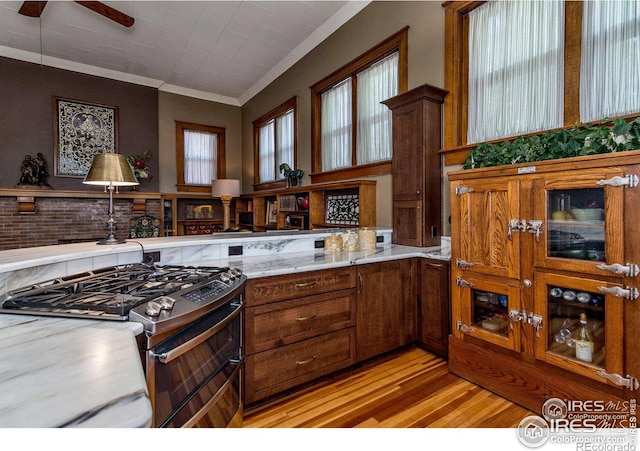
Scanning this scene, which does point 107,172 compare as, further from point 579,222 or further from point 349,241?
point 579,222

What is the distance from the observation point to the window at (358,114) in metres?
3.51

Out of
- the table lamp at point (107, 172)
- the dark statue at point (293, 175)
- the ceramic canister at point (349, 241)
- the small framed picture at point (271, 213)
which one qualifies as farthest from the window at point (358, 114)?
the table lamp at point (107, 172)

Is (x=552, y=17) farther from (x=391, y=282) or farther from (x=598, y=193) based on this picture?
(x=391, y=282)

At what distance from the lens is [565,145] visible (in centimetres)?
176

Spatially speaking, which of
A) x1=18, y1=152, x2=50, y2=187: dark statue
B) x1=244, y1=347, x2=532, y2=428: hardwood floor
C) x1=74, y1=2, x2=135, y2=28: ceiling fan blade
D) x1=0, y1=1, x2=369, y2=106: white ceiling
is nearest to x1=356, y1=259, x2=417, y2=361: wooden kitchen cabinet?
x1=244, y1=347, x2=532, y2=428: hardwood floor

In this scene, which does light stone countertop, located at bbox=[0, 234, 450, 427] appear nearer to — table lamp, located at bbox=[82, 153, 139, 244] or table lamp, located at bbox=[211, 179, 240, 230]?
table lamp, located at bbox=[82, 153, 139, 244]

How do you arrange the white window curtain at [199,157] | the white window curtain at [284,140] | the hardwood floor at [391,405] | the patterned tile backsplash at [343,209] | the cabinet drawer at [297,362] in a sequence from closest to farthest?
the hardwood floor at [391,405] → the cabinet drawer at [297,362] → the patterned tile backsplash at [343,209] → the white window curtain at [284,140] → the white window curtain at [199,157]

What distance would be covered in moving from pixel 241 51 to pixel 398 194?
355cm

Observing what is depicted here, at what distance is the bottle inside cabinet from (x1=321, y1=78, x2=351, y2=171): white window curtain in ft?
9.17

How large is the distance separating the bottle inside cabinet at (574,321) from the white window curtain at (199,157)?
6.17 meters

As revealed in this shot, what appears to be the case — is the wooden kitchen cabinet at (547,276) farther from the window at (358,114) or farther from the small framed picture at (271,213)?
the small framed picture at (271,213)

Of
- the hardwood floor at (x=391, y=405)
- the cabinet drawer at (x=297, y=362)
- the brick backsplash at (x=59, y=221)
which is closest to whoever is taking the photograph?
the hardwood floor at (x=391, y=405)

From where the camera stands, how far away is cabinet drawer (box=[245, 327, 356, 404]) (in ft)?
6.14

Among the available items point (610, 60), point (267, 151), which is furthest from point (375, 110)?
point (267, 151)
